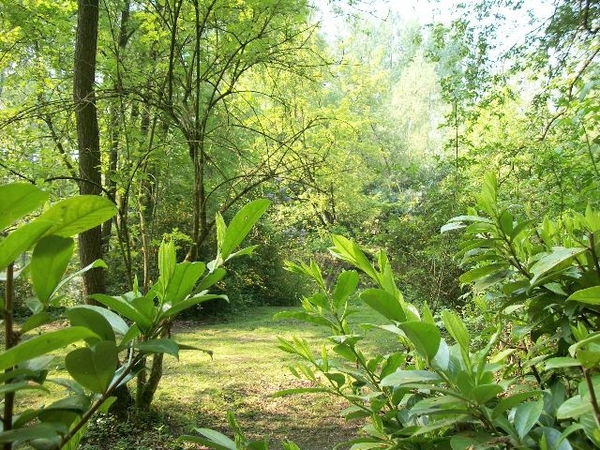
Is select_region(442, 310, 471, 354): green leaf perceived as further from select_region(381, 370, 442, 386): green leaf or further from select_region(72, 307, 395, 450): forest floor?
select_region(72, 307, 395, 450): forest floor

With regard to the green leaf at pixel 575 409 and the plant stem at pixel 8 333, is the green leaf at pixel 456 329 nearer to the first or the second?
the green leaf at pixel 575 409

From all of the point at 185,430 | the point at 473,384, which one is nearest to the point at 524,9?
the point at 185,430

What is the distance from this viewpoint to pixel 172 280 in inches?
17.8

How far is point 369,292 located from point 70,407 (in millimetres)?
311

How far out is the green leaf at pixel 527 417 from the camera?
1.70 feet

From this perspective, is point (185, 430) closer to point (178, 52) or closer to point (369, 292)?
point (178, 52)

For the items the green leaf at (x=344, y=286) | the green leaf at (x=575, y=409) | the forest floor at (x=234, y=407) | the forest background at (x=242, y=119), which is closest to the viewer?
the green leaf at (x=575, y=409)

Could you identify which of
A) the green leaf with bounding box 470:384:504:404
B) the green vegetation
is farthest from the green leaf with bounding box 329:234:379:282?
the green leaf with bounding box 470:384:504:404

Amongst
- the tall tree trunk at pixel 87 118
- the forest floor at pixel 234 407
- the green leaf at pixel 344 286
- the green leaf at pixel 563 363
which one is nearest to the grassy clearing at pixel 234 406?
the forest floor at pixel 234 407

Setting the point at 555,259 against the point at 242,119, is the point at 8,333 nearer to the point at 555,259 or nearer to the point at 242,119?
the point at 555,259

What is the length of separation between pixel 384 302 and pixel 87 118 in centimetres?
412

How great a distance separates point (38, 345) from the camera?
0.35 meters

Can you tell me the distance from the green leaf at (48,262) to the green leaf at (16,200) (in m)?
0.04

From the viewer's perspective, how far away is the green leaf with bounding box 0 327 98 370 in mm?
342
